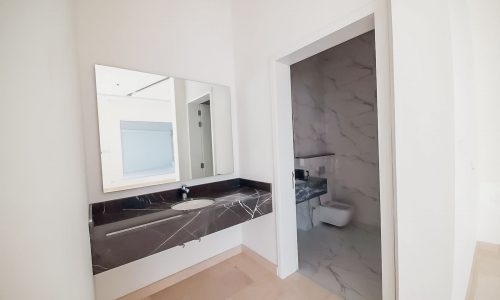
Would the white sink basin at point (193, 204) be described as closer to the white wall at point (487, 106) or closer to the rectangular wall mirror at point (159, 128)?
the rectangular wall mirror at point (159, 128)

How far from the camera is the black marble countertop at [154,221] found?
1.08 meters

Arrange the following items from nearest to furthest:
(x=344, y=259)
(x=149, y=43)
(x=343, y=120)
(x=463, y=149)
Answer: (x=463, y=149), (x=149, y=43), (x=344, y=259), (x=343, y=120)

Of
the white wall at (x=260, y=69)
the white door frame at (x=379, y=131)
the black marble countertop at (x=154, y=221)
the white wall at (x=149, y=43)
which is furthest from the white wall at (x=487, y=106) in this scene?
the white wall at (x=149, y=43)

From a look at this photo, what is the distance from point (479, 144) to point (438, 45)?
25.4 inches

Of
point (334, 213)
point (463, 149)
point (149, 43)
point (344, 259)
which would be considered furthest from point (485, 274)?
point (149, 43)

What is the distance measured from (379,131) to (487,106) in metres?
0.51

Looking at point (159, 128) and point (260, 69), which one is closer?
point (159, 128)

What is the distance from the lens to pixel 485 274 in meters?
0.93

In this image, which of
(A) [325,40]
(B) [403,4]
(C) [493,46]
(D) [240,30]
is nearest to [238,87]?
(D) [240,30]

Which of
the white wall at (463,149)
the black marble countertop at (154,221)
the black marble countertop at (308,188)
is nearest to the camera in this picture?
the white wall at (463,149)

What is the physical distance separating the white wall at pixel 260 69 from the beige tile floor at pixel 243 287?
212mm

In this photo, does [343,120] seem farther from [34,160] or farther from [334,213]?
[34,160]

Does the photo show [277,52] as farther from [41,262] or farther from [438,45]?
[41,262]

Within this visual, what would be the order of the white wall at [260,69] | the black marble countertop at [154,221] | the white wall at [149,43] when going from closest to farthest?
the black marble countertop at [154,221]
the white wall at [149,43]
the white wall at [260,69]
